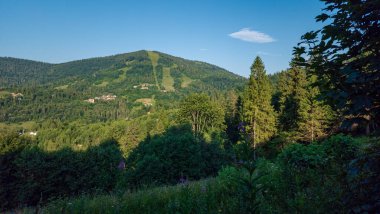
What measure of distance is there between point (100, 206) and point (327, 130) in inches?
1665

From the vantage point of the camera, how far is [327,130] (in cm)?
4125

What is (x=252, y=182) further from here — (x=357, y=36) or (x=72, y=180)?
(x=72, y=180)

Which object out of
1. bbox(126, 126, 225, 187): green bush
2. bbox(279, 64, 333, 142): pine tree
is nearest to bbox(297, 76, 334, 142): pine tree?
bbox(279, 64, 333, 142): pine tree

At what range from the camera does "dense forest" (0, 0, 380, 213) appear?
3.27m

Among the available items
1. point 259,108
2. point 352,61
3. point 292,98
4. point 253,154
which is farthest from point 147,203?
point 292,98

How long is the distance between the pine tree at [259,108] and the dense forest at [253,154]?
0.63 ft

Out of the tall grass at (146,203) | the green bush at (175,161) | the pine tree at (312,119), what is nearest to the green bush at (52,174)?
the green bush at (175,161)

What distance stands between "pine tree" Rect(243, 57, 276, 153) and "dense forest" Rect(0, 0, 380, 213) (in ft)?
0.63

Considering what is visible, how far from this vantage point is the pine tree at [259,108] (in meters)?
46.1

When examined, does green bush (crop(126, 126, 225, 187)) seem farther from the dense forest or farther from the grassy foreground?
the grassy foreground

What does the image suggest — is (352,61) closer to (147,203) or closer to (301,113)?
(147,203)

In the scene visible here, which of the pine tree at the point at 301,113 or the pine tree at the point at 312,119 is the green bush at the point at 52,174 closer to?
the pine tree at the point at 301,113

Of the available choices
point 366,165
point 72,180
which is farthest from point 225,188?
point 72,180

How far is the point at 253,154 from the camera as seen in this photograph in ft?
12.3
